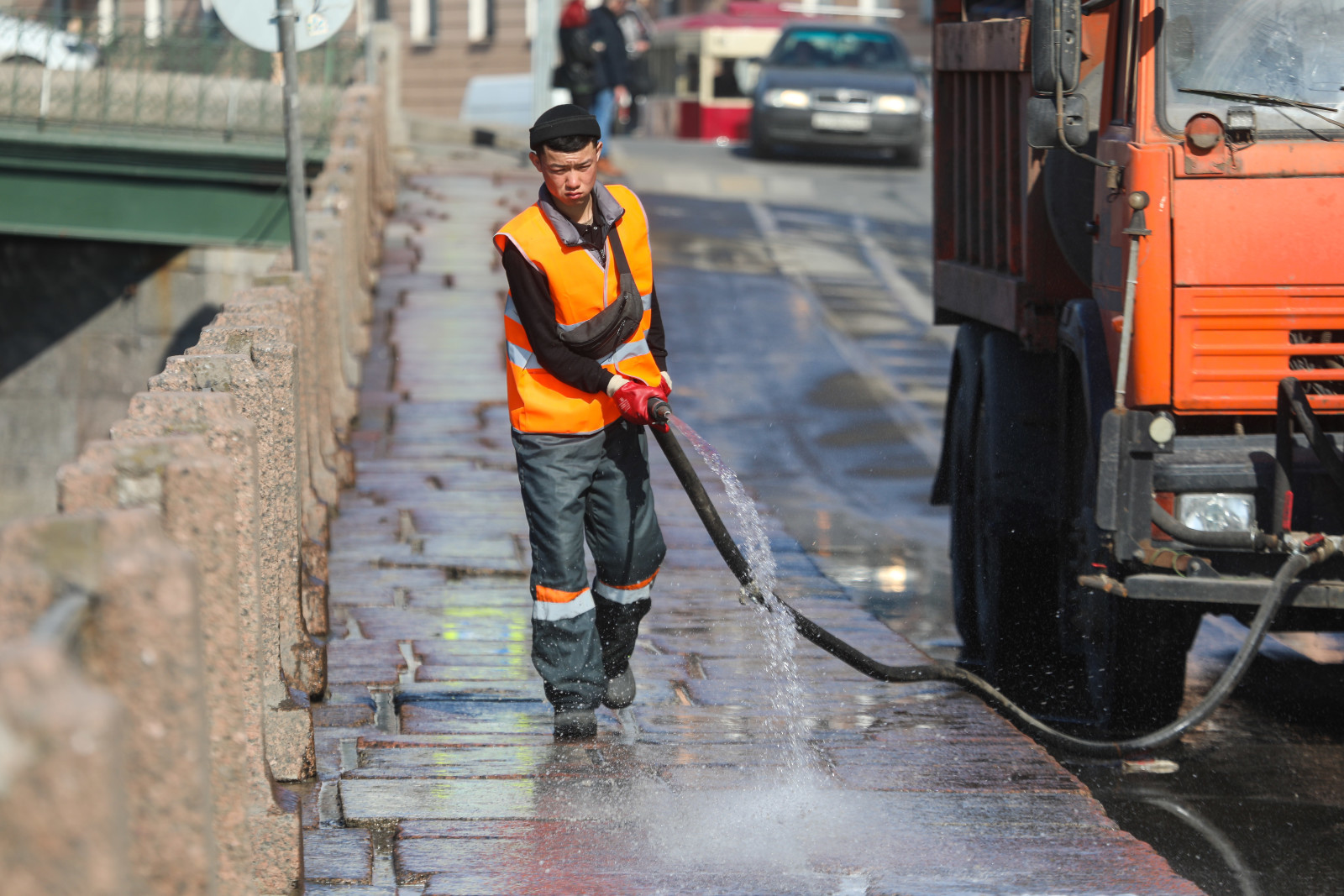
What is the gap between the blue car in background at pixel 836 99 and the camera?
990 inches

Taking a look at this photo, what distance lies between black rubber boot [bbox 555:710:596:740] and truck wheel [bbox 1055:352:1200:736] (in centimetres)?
162

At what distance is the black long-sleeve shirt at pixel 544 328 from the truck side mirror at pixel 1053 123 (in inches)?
57.1

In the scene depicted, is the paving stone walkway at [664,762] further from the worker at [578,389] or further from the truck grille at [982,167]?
the truck grille at [982,167]

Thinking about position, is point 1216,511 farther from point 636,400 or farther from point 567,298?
point 567,298

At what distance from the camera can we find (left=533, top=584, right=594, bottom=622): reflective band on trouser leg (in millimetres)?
5199

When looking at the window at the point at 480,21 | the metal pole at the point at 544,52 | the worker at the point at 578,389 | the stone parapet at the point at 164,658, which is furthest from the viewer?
the window at the point at 480,21

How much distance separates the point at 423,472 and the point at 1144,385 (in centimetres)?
508

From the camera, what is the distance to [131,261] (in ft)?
74.6

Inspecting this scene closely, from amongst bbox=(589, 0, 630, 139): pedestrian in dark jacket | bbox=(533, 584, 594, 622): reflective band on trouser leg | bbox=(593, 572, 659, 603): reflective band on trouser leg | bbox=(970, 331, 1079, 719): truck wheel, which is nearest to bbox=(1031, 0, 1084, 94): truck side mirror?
bbox=(970, 331, 1079, 719): truck wheel

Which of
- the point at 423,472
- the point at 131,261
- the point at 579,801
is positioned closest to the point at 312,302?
the point at 423,472

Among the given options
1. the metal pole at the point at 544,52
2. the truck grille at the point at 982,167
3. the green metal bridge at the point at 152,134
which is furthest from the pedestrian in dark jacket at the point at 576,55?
the truck grille at the point at 982,167

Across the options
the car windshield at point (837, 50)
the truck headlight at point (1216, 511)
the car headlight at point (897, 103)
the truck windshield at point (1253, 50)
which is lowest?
the truck headlight at point (1216, 511)

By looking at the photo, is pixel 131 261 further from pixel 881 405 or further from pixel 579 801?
pixel 579 801

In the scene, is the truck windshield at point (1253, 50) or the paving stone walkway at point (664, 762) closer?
the paving stone walkway at point (664, 762)
